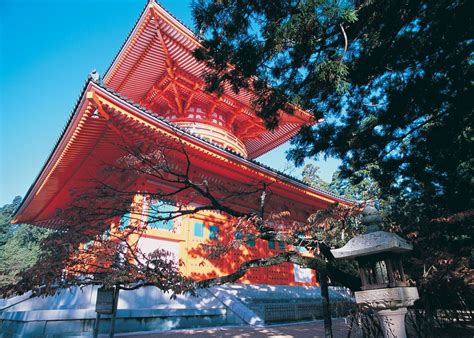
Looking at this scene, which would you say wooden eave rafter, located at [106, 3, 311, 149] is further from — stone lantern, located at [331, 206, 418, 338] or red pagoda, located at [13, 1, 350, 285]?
stone lantern, located at [331, 206, 418, 338]

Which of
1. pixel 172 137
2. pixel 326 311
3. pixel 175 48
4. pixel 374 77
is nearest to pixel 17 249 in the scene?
pixel 175 48

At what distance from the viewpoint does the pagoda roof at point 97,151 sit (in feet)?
20.7

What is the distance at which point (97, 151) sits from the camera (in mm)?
7977

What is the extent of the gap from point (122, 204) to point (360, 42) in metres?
5.64

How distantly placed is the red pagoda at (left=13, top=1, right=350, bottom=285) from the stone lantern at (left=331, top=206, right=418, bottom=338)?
106 inches

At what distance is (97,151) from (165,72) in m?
4.09

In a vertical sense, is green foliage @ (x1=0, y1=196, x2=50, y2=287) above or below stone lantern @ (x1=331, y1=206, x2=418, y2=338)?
above

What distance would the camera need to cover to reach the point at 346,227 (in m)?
6.67

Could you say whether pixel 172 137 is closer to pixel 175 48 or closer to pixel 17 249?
pixel 175 48

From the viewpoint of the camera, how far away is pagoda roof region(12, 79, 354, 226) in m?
6.30

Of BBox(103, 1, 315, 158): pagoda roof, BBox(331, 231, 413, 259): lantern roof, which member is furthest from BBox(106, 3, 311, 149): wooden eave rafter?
BBox(331, 231, 413, 259): lantern roof

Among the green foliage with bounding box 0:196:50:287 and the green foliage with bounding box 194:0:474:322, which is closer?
the green foliage with bounding box 194:0:474:322

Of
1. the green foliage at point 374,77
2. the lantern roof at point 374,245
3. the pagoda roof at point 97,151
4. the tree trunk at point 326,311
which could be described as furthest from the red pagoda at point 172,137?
the tree trunk at point 326,311

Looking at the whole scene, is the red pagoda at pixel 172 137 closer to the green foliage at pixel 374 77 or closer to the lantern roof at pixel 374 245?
the green foliage at pixel 374 77
